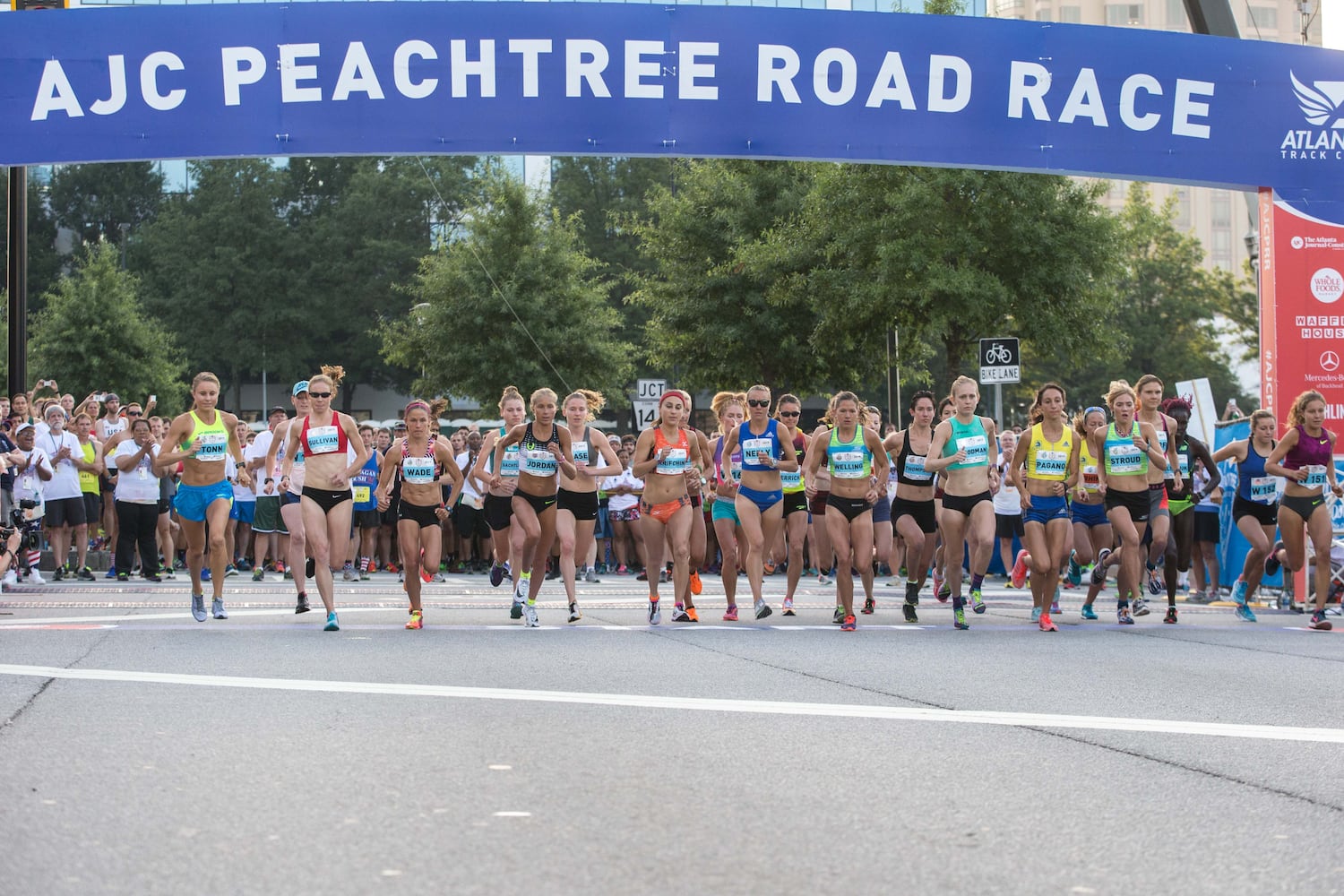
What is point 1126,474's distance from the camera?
1405 cm

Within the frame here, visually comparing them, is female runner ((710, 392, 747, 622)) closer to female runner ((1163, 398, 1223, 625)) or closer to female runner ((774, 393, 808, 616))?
female runner ((774, 393, 808, 616))

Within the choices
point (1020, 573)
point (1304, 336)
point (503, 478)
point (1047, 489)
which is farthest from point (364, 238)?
point (1047, 489)

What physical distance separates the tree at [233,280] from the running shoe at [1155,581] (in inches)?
2098

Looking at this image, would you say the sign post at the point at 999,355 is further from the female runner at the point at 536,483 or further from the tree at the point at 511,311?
the tree at the point at 511,311

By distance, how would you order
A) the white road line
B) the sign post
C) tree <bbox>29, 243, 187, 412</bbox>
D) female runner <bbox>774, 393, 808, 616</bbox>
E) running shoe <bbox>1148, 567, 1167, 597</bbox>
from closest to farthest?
the white road line, female runner <bbox>774, 393, 808, 616</bbox>, running shoe <bbox>1148, 567, 1167, 597</bbox>, the sign post, tree <bbox>29, 243, 187, 412</bbox>

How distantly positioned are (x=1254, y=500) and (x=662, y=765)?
10.2m

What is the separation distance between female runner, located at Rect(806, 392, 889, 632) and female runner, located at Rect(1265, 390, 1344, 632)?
3577 mm

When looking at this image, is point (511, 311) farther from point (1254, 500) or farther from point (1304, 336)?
point (1254, 500)

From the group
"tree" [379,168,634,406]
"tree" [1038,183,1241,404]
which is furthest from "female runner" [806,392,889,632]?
"tree" [1038,183,1241,404]

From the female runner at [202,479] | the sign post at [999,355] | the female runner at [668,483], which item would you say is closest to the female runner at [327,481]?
the female runner at [202,479]

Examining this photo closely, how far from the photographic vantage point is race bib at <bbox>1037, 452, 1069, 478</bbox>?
13562mm

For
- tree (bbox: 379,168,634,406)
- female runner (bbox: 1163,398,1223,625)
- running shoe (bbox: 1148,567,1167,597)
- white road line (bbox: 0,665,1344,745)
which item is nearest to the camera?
white road line (bbox: 0,665,1344,745)

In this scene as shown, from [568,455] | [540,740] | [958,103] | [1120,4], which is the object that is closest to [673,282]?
[958,103]

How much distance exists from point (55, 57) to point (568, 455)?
761 centimetres
